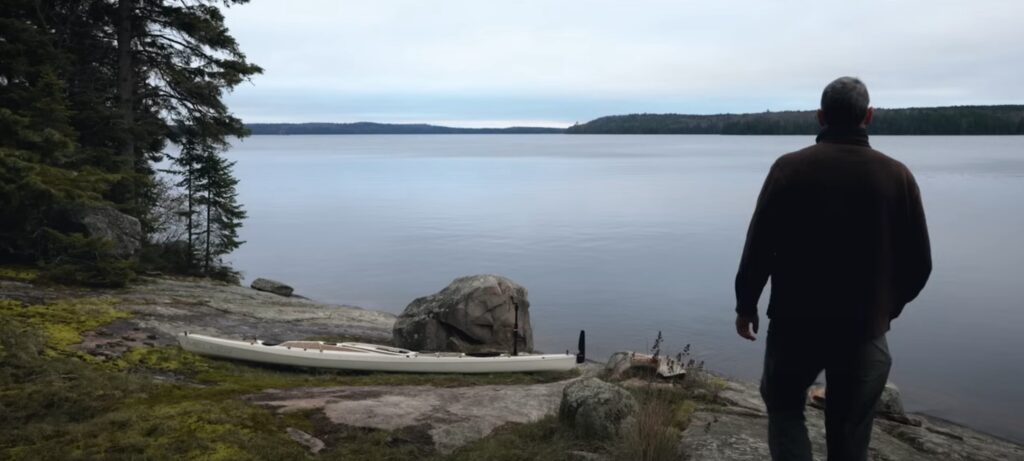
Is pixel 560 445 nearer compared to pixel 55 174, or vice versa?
pixel 560 445

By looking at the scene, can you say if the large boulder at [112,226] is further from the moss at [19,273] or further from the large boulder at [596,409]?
the large boulder at [596,409]

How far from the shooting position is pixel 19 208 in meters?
14.4

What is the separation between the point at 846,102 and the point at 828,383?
61.1 inches

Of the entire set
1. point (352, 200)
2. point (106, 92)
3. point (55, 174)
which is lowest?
point (352, 200)

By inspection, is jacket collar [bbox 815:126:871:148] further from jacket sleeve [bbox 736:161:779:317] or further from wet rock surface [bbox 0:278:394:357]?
wet rock surface [bbox 0:278:394:357]

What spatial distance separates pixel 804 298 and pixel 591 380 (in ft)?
10.2

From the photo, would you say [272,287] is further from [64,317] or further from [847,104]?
[847,104]

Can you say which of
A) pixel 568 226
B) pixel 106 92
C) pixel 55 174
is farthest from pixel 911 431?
pixel 568 226

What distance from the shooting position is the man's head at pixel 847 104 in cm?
419

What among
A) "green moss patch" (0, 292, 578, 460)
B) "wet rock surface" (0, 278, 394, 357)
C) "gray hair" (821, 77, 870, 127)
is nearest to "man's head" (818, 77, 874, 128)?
"gray hair" (821, 77, 870, 127)

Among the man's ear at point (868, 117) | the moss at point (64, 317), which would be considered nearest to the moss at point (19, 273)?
the moss at point (64, 317)

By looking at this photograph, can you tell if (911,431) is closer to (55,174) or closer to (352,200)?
(55,174)

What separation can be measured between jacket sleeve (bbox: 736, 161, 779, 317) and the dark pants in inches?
8.9

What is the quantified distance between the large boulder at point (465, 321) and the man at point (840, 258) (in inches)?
348
